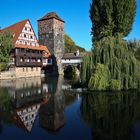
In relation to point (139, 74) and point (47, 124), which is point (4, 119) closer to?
point (47, 124)

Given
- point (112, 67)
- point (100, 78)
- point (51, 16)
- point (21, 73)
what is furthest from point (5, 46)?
point (112, 67)

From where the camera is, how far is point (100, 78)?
22297 mm

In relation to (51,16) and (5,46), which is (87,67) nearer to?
(5,46)

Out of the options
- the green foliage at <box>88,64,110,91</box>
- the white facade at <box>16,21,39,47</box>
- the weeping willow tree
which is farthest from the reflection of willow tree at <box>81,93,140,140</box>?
the white facade at <box>16,21,39,47</box>

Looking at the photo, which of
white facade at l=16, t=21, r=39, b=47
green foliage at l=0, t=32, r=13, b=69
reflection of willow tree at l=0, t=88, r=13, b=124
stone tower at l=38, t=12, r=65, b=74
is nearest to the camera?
reflection of willow tree at l=0, t=88, r=13, b=124

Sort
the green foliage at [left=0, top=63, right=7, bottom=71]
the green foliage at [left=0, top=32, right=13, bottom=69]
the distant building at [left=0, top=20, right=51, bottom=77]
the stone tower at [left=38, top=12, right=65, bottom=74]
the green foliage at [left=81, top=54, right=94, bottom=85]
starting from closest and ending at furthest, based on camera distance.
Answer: the green foliage at [left=81, top=54, right=94, bottom=85] → the green foliage at [left=0, top=32, right=13, bottom=69] → the green foliage at [left=0, top=63, right=7, bottom=71] → the distant building at [left=0, top=20, right=51, bottom=77] → the stone tower at [left=38, top=12, right=65, bottom=74]

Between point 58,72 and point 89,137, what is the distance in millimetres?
52983

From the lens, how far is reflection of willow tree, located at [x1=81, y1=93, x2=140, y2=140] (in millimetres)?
10609

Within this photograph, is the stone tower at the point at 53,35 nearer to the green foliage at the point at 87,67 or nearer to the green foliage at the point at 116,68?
the green foliage at the point at 87,67

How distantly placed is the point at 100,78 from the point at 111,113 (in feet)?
27.6

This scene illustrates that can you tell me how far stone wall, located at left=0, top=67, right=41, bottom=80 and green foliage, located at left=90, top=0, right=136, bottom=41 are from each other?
61.0 feet

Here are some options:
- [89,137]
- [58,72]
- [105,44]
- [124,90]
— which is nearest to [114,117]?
[89,137]

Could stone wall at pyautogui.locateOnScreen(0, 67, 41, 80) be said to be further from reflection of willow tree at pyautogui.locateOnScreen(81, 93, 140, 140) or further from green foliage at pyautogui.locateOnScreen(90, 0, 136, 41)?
reflection of willow tree at pyautogui.locateOnScreen(81, 93, 140, 140)

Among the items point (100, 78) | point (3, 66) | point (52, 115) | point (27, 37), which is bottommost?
point (52, 115)
